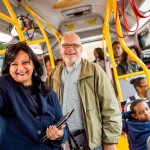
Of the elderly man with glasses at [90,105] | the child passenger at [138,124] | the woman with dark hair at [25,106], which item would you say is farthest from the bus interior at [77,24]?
the woman with dark hair at [25,106]

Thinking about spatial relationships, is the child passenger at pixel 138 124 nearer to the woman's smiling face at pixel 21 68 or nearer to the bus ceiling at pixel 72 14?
the woman's smiling face at pixel 21 68

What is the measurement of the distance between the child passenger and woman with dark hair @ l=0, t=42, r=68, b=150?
4.72 feet

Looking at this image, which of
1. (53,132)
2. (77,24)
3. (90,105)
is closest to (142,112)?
(90,105)

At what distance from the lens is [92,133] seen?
2244 mm

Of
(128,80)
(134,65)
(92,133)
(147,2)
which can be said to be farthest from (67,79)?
(147,2)

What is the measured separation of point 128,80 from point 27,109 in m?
2.60

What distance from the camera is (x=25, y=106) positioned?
1522mm

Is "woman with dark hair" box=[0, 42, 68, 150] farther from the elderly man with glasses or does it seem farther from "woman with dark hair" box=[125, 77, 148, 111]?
"woman with dark hair" box=[125, 77, 148, 111]

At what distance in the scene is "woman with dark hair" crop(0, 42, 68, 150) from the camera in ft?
4.85

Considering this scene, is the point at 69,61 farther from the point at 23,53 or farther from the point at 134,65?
the point at 134,65

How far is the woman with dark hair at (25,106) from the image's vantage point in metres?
1.48

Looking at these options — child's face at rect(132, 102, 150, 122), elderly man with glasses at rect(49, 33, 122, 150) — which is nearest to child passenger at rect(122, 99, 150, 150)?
child's face at rect(132, 102, 150, 122)

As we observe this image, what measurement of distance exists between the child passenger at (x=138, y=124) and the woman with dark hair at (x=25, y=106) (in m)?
1.44

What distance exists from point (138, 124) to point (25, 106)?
1.79 meters
